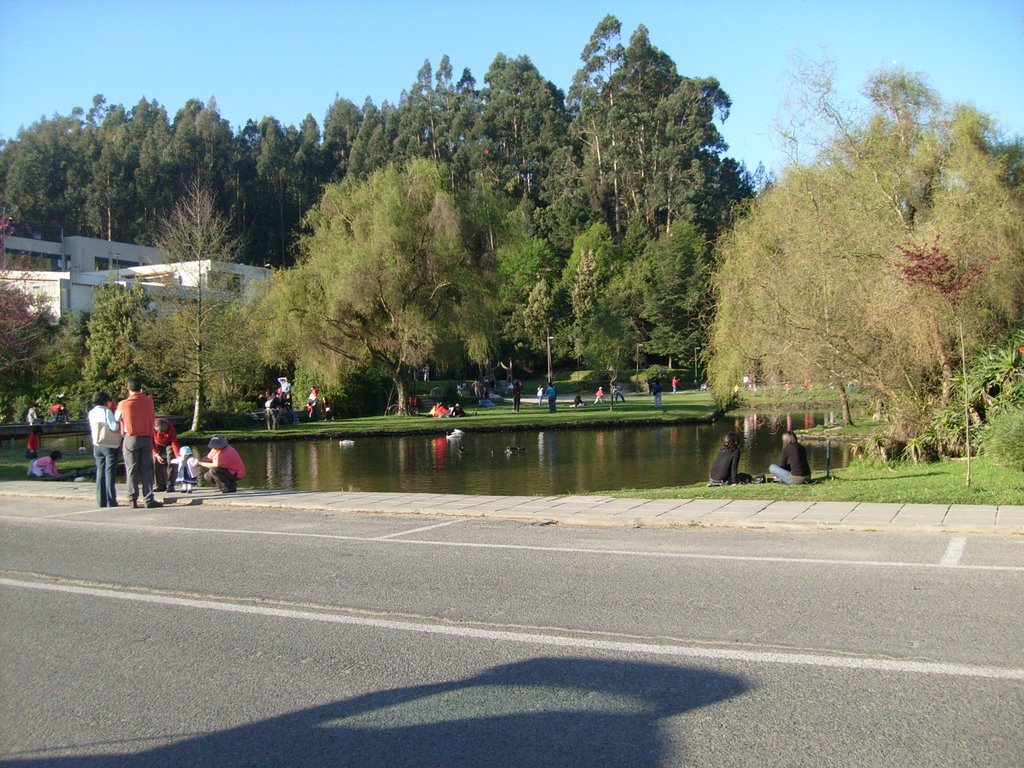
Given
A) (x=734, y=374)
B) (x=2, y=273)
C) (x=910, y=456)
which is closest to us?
(x=910, y=456)

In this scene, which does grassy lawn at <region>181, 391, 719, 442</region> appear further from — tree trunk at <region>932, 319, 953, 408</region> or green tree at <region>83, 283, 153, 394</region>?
tree trunk at <region>932, 319, 953, 408</region>

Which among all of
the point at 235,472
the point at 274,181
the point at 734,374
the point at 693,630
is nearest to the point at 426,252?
the point at 734,374

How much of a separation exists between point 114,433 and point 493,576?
27.9 feet

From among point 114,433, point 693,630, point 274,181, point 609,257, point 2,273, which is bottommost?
point 693,630

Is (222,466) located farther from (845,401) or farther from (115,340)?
(115,340)

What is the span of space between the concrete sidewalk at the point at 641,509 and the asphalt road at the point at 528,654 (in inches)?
23.3

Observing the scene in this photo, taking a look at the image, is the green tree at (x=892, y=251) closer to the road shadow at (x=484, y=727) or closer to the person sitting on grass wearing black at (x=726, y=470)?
the person sitting on grass wearing black at (x=726, y=470)

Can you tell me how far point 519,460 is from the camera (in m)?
28.2

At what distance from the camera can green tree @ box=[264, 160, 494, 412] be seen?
41.6 metres

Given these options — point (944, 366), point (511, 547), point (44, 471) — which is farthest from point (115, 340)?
point (511, 547)

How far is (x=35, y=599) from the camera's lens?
A: 8086 millimetres

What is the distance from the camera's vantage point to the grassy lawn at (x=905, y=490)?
1191 centimetres

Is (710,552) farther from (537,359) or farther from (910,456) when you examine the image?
(537,359)

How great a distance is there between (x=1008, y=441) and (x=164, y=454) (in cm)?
1613
